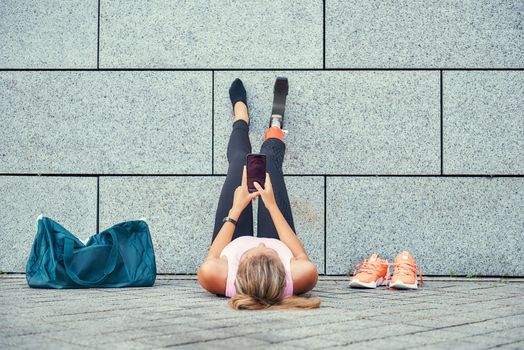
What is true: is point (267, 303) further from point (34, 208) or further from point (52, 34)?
point (52, 34)

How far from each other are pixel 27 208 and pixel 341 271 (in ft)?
9.95

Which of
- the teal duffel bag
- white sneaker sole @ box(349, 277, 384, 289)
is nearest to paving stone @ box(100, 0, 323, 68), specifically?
the teal duffel bag

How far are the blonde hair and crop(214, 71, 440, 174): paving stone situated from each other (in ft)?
7.36

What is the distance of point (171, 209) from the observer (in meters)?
6.41

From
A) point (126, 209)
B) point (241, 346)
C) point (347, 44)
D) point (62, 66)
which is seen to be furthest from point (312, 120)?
point (241, 346)

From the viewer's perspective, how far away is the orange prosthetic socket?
6044 mm

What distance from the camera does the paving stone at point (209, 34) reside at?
6.44 meters

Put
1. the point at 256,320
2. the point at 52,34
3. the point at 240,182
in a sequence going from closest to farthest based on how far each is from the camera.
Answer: the point at 256,320 → the point at 240,182 → the point at 52,34

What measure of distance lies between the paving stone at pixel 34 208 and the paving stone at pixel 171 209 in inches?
6.4

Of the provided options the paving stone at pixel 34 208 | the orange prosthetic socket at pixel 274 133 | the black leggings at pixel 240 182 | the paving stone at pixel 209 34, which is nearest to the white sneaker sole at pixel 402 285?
the black leggings at pixel 240 182

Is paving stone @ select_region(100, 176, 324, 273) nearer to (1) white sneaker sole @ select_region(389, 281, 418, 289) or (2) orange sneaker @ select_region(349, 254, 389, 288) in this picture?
(2) orange sneaker @ select_region(349, 254, 389, 288)

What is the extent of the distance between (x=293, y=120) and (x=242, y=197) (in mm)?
1329

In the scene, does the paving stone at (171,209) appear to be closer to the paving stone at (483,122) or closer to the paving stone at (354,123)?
the paving stone at (354,123)

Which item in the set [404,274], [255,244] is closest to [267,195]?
[255,244]
